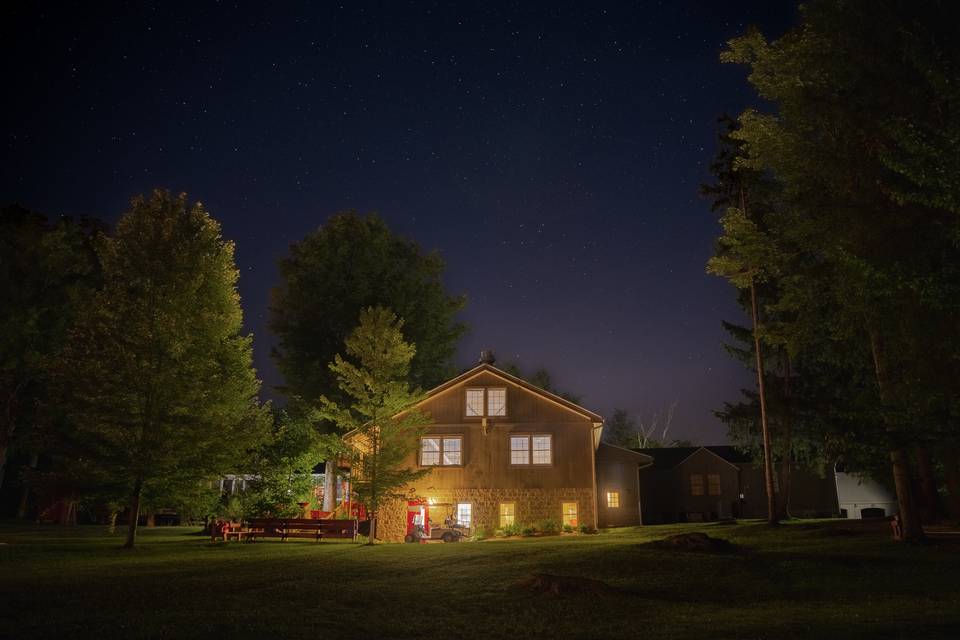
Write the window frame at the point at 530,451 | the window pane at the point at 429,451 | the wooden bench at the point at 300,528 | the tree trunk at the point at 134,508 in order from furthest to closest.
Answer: the window pane at the point at 429,451
the window frame at the point at 530,451
the wooden bench at the point at 300,528
the tree trunk at the point at 134,508

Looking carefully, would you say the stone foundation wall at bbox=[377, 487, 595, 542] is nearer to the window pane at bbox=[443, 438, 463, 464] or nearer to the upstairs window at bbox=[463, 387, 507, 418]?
the window pane at bbox=[443, 438, 463, 464]

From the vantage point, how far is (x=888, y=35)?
17.1 meters

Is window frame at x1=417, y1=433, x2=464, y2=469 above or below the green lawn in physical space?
above

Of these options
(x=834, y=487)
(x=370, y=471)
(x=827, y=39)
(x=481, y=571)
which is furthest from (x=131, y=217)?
(x=834, y=487)

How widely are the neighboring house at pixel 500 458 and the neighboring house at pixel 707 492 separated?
1709 centimetres

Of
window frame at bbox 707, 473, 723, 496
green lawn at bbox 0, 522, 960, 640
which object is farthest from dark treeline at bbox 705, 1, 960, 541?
window frame at bbox 707, 473, 723, 496

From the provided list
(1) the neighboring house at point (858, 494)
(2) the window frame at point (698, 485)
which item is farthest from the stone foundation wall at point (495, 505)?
(1) the neighboring house at point (858, 494)

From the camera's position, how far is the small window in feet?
106

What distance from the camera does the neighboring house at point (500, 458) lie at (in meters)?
31.2

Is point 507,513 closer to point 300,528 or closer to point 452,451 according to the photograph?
point 452,451

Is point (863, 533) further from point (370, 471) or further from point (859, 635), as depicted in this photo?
point (370, 471)

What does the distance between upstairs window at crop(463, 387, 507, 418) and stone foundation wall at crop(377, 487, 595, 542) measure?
11.6 feet

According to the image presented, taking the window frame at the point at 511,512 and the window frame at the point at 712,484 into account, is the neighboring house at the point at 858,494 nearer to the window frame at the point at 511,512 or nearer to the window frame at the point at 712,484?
the window frame at the point at 712,484

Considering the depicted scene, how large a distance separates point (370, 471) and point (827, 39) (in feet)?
69.9
